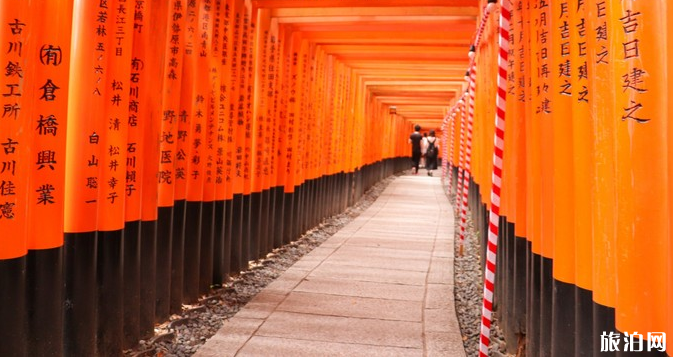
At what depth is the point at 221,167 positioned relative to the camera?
510cm

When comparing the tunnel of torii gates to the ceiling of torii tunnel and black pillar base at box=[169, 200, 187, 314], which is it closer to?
black pillar base at box=[169, 200, 187, 314]

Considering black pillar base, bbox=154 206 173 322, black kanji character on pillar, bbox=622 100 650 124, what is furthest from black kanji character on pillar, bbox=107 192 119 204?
black kanji character on pillar, bbox=622 100 650 124

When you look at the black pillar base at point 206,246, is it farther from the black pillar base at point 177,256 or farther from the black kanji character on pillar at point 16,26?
the black kanji character on pillar at point 16,26

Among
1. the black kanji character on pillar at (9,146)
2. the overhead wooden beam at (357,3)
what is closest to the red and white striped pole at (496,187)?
the black kanji character on pillar at (9,146)

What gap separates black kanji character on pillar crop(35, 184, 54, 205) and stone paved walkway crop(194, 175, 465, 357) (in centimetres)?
149

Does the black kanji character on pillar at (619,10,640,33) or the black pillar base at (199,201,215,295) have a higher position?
the black kanji character on pillar at (619,10,640,33)

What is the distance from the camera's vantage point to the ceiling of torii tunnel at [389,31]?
6.42m

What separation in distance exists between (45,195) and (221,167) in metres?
2.55

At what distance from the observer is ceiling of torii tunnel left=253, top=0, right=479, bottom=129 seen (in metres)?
6.42

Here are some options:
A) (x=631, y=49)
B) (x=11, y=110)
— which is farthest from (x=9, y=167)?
(x=631, y=49)

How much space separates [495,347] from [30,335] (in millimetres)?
3028

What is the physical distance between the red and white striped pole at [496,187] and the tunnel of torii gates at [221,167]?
0.04 feet

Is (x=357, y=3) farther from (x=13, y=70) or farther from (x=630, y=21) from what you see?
(x=630, y=21)

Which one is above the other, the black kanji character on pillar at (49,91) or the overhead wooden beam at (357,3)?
the overhead wooden beam at (357,3)
